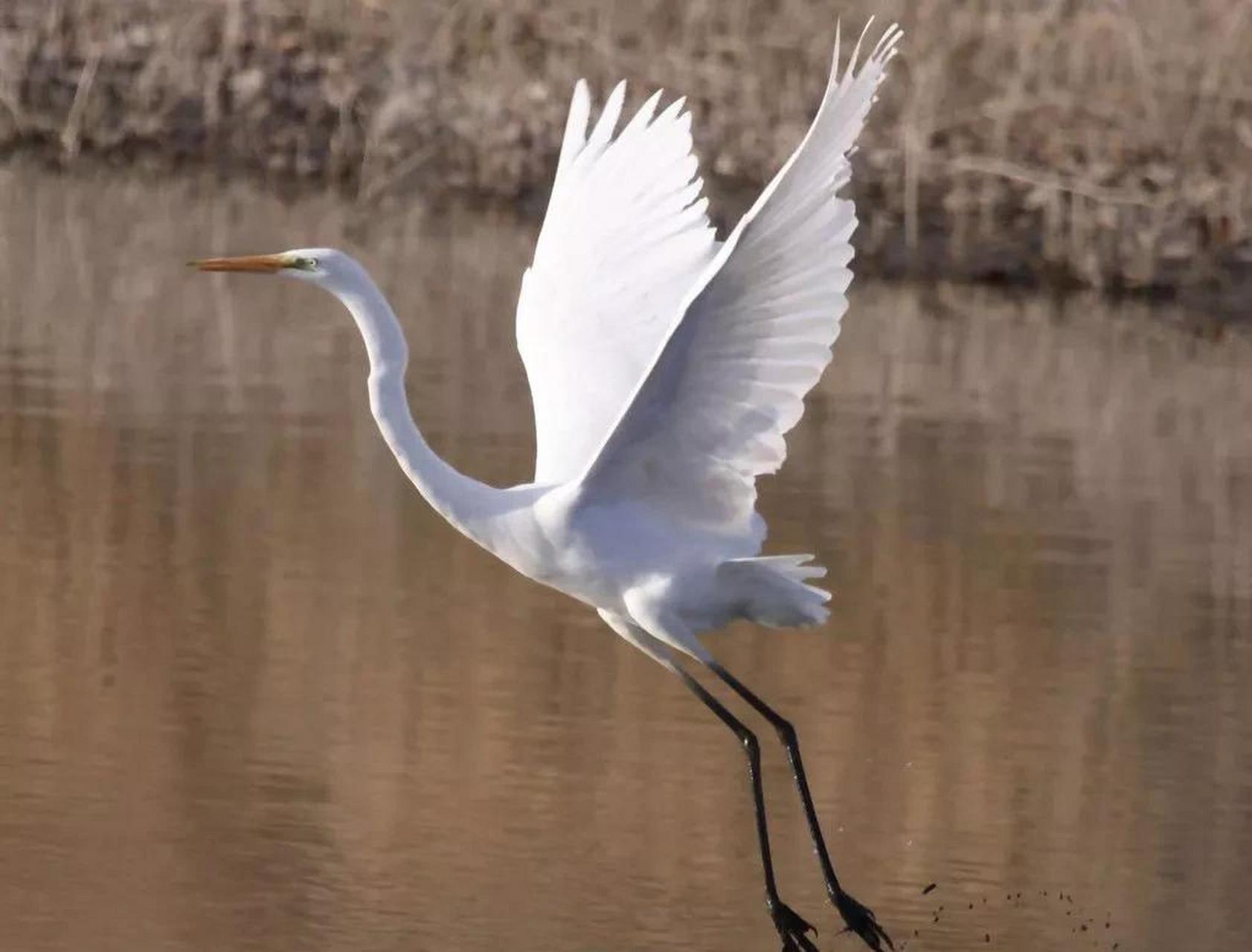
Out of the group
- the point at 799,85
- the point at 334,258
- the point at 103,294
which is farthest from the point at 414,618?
the point at 799,85

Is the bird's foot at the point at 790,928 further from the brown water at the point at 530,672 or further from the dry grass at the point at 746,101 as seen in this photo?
the dry grass at the point at 746,101

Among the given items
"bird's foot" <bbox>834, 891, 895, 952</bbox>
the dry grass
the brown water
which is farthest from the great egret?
the dry grass

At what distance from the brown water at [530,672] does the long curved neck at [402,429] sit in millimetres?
553

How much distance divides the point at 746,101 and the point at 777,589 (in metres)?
7.55

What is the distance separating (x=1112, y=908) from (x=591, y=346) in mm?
1399

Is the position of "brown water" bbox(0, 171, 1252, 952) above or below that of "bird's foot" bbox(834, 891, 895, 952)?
above

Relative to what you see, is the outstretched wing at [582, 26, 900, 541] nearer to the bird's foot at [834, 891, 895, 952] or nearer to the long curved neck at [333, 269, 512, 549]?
the long curved neck at [333, 269, 512, 549]

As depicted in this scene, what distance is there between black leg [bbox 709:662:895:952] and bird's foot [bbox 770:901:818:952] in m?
0.07

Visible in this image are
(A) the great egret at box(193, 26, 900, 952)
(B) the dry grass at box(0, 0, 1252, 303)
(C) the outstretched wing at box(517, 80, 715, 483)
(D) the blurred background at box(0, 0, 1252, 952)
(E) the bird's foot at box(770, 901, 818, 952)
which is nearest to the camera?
(A) the great egret at box(193, 26, 900, 952)

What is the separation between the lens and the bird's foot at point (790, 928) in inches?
185

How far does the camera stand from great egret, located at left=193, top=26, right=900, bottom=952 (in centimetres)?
436

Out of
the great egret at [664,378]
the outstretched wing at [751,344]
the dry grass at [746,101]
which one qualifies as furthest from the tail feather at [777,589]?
the dry grass at [746,101]

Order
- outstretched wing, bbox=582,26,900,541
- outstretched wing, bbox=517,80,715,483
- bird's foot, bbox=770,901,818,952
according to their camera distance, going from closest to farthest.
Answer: outstretched wing, bbox=582,26,900,541
bird's foot, bbox=770,901,818,952
outstretched wing, bbox=517,80,715,483

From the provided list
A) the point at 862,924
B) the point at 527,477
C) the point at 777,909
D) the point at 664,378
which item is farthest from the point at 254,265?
the point at 527,477
